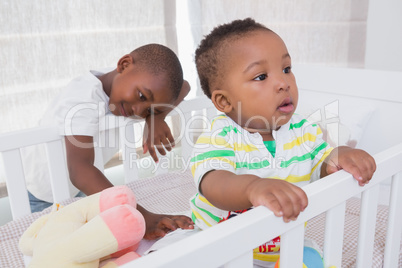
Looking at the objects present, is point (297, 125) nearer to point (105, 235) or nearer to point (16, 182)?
point (105, 235)

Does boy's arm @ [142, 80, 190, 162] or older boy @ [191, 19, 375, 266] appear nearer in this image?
older boy @ [191, 19, 375, 266]

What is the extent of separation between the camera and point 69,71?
57.4 inches

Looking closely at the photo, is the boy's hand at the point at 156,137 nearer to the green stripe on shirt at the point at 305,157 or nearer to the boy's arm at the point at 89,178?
the boy's arm at the point at 89,178

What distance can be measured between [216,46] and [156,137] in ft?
1.56

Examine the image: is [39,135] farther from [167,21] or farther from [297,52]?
Answer: [297,52]

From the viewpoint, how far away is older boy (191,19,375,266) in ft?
2.21

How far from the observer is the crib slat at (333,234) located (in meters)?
0.59

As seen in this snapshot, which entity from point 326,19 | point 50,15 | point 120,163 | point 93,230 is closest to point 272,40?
point 93,230

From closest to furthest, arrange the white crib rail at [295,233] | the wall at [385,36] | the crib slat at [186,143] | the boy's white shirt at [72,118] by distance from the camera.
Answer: the white crib rail at [295,233] → the boy's white shirt at [72,118] → the crib slat at [186,143] → the wall at [385,36]

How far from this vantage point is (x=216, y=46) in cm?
76

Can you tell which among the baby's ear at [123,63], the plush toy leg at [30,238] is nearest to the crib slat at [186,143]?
the baby's ear at [123,63]

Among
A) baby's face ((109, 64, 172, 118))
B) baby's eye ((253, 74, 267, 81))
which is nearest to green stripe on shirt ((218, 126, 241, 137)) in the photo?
baby's eye ((253, 74, 267, 81))

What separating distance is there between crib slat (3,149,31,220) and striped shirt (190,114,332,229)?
46 cm

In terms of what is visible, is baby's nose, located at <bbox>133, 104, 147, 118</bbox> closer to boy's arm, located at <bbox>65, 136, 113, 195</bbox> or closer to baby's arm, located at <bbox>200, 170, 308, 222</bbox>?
boy's arm, located at <bbox>65, 136, 113, 195</bbox>
